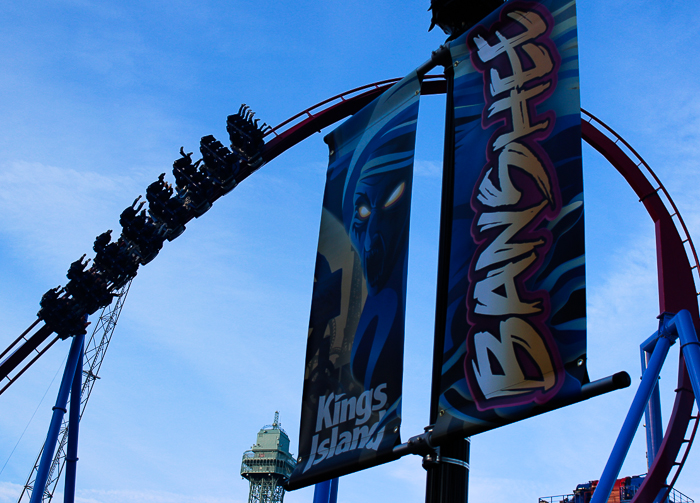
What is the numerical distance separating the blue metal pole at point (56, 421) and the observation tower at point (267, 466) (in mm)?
60005

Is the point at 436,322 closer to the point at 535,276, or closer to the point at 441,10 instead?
the point at 535,276

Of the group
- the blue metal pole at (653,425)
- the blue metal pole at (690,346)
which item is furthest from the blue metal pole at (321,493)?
the blue metal pole at (653,425)

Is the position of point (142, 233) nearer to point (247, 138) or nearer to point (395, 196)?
point (247, 138)

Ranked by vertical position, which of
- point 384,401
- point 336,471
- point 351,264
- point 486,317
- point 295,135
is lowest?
point 336,471

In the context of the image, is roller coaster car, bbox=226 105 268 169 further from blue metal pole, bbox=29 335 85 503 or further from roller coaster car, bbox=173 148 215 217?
blue metal pole, bbox=29 335 85 503

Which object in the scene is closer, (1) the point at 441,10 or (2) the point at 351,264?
(2) the point at 351,264

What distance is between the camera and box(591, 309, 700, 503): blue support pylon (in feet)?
28.8

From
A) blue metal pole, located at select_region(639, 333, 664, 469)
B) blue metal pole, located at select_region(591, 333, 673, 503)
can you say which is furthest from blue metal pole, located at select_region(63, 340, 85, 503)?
blue metal pole, located at select_region(591, 333, 673, 503)

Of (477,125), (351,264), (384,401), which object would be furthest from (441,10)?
(384,401)

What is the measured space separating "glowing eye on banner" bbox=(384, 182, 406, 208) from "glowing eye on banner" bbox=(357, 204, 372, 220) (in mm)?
290

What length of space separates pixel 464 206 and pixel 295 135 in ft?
58.3

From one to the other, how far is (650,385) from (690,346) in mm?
809

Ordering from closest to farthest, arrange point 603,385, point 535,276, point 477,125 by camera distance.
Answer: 1. point 603,385
2. point 535,276
3. point 477,125

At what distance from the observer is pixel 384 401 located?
6.04m
